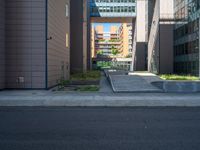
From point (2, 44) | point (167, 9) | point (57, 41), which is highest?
point (167, 9)

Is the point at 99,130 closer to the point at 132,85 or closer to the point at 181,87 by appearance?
the point at 181,87

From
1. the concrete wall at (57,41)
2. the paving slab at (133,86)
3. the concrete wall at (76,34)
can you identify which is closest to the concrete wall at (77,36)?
the concrete wall at (76,34)

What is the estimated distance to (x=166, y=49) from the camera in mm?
51625

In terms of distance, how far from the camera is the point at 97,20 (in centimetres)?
7806

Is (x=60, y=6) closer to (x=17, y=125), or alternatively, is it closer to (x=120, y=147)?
(x=17, y=125)

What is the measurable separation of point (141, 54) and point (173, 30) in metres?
17.7

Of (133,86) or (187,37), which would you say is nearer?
(133,86)

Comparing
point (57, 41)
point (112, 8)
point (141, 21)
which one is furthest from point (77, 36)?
point (112, 8)

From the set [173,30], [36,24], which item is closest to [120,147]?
[36,24]

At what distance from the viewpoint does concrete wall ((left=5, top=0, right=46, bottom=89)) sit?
82.0ft

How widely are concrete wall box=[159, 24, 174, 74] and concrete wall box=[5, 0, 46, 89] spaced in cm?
2985

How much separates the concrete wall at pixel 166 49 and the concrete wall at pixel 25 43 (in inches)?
1175

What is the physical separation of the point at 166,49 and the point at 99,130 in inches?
1715

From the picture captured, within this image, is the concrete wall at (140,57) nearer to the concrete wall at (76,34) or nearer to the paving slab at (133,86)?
the concrete wall at (76,34)
